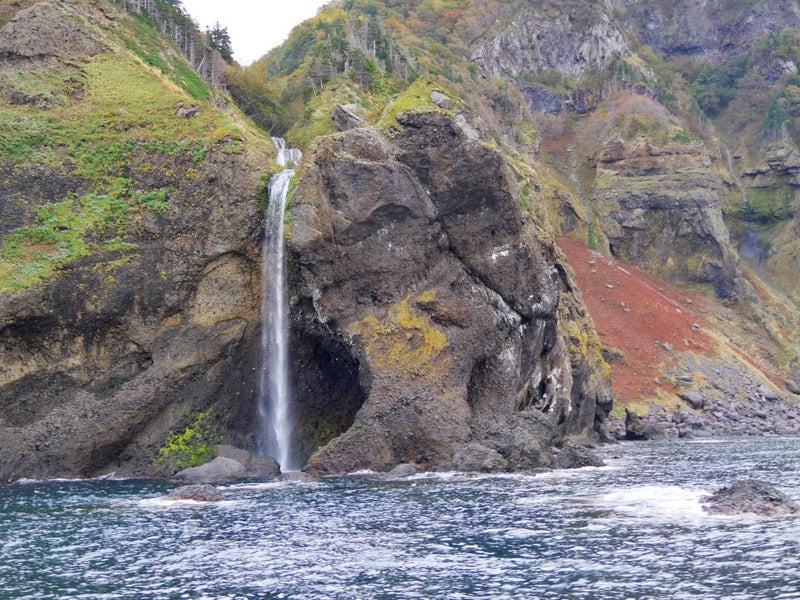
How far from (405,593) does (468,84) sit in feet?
344

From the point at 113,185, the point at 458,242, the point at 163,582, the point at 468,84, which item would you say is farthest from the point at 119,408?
the point at 468,84

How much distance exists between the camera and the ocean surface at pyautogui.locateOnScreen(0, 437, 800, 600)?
640 inches

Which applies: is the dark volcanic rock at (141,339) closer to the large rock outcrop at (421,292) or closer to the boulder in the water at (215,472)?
the boulder in the water at (215,472)

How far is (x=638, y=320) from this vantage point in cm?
8688

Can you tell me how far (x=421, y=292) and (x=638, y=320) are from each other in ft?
169

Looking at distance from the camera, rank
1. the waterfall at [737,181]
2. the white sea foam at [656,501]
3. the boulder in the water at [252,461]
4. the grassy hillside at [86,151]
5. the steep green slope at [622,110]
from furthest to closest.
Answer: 1. the waterfall at [737,181]
2. the steep green slope at [622,110]
3. the grassy hillside at [86,151]
4. the boulder in the water at [252,461]
5. the white sea foam at [656,501]

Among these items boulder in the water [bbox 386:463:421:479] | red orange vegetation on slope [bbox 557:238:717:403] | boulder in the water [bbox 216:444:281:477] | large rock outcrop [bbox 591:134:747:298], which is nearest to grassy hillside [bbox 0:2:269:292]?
boulder in the water [bbox 216:444:281:477]

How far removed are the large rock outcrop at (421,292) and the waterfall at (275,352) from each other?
1083mm

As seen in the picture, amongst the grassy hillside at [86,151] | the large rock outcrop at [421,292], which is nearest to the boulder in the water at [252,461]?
the large rock outcrop at [421,292]

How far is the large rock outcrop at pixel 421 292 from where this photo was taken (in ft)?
125

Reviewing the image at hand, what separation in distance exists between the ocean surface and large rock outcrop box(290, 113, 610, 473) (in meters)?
5.57

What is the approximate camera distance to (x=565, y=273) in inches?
2466

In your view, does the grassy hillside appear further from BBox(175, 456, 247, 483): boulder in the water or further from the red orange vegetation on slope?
the red orange vegetation on slope

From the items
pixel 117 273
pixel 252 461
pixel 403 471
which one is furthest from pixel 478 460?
pixel 117 273
